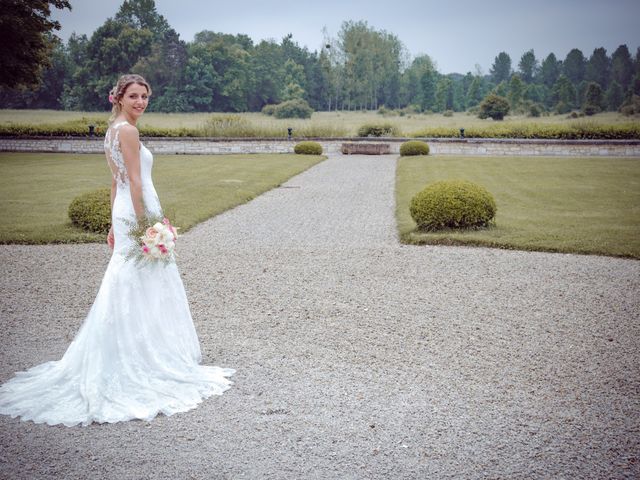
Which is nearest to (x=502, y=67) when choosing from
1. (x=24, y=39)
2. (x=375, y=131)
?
(x=375, y=131)

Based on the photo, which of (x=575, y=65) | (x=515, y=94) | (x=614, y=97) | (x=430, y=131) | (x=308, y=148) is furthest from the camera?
(x=575, y=65)

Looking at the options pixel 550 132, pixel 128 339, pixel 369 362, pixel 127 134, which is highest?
pixel 127 134

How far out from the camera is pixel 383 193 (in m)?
17.1

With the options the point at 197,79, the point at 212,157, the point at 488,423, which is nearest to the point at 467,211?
the point at 488,423

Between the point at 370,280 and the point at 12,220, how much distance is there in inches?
318

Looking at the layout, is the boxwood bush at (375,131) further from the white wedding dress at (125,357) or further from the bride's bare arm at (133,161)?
the bride's bare arm at (133,161)

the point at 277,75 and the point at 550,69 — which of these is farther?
the point at 550,69

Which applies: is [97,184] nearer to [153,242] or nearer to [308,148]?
[308,148]

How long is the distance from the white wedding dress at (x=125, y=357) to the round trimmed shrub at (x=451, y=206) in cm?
690

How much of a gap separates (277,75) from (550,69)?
3590 cm

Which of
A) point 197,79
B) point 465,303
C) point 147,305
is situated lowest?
point 465,303

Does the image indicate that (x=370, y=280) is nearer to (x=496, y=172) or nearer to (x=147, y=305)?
→ (x=147, y=305)

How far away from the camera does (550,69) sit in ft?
260

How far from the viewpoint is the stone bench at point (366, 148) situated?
3066 cm
